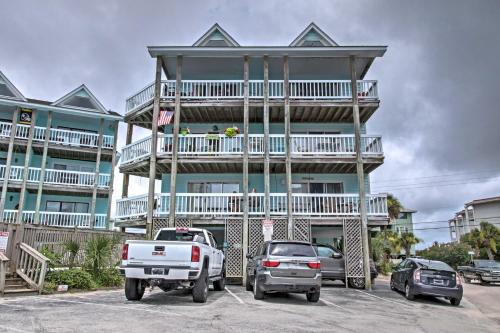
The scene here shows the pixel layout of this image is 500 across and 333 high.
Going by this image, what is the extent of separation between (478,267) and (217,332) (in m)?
22.8

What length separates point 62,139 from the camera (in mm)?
24938

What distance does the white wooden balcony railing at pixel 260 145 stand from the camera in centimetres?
1738

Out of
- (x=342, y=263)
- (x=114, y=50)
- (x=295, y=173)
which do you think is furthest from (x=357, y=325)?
(x=295, y=173)

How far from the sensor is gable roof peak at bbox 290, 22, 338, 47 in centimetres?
2040

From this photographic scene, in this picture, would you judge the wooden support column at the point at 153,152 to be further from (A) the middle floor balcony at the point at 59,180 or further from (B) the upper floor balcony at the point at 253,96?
(A) the middle floor balcony at the point at 59,180

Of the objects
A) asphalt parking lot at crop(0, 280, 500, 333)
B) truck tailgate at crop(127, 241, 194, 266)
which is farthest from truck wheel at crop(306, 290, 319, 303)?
truck tailgate at crop(127, 241, 194, 266)

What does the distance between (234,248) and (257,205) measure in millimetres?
2469

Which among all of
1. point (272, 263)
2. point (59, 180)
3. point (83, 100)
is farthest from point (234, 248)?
point (83, 100)

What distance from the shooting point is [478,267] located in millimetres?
22938

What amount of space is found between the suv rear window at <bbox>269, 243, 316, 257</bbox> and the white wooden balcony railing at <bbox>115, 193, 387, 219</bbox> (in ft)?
20.9

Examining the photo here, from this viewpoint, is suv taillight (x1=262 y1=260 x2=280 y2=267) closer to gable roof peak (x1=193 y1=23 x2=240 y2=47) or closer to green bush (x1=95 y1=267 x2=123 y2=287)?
green bush (x1=95 y1=267 x2=123 y2=287)

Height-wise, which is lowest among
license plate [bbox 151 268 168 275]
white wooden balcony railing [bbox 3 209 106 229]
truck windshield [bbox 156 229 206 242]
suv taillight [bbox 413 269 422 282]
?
suv taillight [bbox 413 269 422 282]

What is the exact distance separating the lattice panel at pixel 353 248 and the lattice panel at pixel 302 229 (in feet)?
5.42

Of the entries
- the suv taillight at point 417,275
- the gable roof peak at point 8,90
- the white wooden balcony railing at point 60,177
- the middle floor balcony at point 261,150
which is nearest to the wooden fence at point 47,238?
the middle floor balcony at point 261,150
